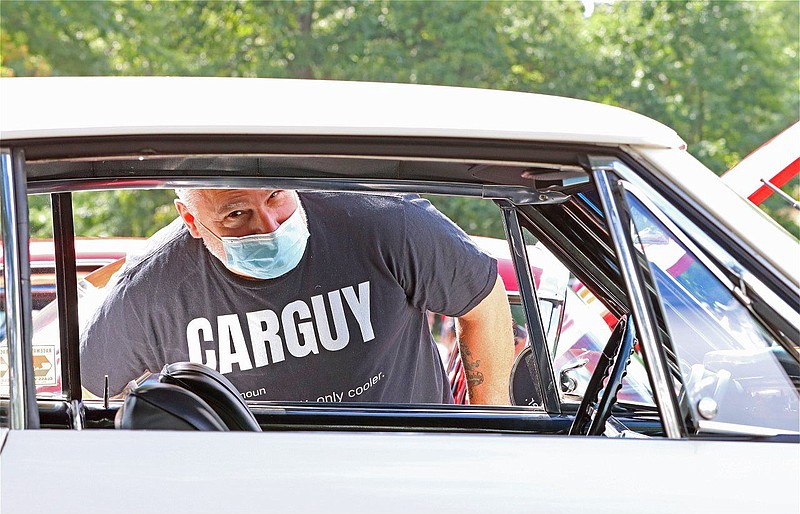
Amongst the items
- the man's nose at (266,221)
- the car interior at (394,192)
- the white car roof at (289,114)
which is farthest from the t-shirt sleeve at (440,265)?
the white car roof at (289,114)

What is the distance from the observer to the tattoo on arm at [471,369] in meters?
3.23

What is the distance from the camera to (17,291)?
5.22 feet

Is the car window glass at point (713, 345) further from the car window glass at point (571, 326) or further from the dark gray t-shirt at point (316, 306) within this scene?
the dark gray t-shirt at point (316, 306)

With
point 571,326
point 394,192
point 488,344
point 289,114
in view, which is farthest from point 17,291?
point 488,344

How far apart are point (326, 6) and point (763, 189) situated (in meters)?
11.1

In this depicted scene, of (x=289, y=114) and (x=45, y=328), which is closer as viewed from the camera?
(x=289, y=114)

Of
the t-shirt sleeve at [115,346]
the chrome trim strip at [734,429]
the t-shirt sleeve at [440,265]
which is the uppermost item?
the t-shirt sleeve at [440,265]

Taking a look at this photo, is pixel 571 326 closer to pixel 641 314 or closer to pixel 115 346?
pixel 641 314

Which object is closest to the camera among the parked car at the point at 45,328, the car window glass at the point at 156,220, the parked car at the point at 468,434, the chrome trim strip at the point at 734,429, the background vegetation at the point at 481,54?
the parked car at the point at 468,434

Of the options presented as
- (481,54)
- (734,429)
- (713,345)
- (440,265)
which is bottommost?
(734,429)

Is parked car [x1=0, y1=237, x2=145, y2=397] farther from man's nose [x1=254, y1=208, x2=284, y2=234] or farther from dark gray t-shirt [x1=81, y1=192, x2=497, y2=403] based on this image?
man's nose [x1=254, y1=208, x2=284, y2=234]

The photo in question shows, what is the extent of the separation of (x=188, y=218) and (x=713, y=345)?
1.76 meters

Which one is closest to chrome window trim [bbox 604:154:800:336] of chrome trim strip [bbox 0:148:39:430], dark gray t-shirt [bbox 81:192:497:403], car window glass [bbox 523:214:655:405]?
car window glass [bbox 523:214:655:405]

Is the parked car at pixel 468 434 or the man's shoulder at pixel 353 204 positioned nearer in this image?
the parked car at pixel 468 434
